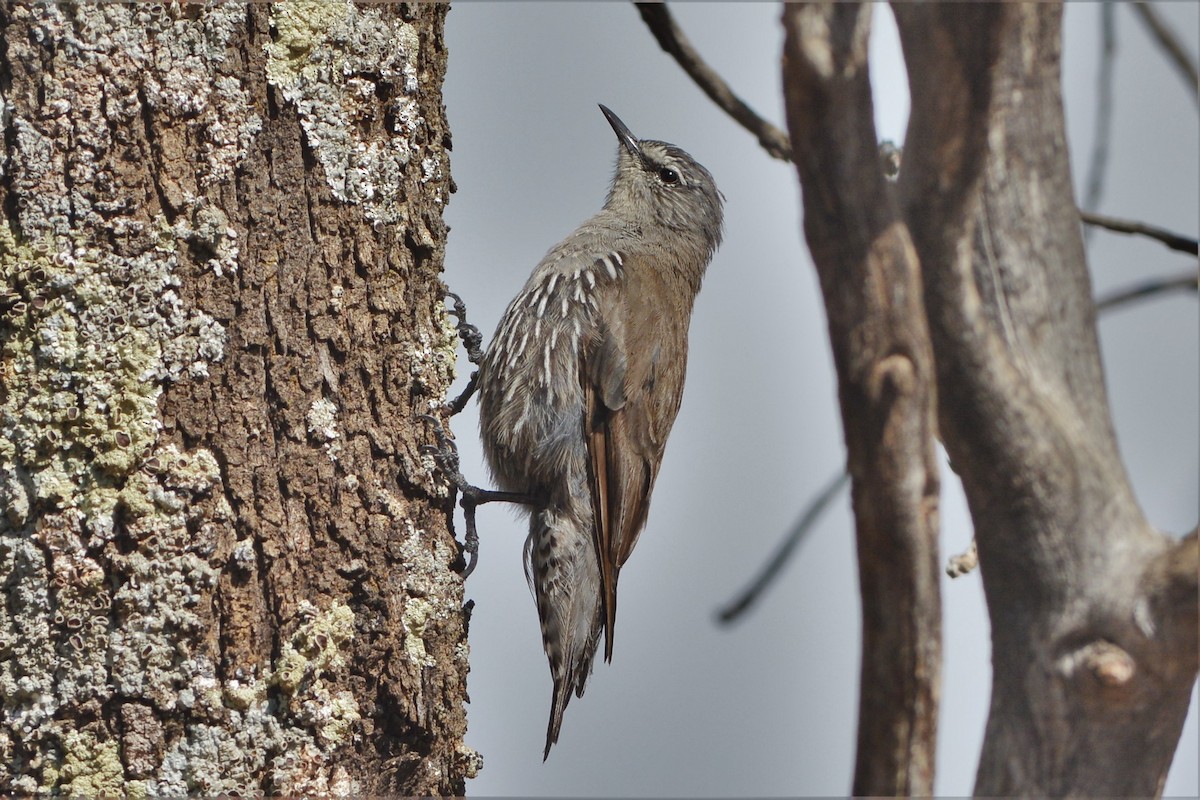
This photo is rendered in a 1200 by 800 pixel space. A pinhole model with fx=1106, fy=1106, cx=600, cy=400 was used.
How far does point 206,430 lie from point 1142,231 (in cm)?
197

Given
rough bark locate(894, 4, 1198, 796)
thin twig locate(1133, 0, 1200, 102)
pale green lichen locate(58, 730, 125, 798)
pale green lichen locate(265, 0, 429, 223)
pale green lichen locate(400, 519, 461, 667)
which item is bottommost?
pale green lichen locate(58, 730, 125, 798)

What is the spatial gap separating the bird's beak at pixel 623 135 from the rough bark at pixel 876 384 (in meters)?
2.92

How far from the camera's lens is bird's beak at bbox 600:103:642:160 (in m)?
4.03

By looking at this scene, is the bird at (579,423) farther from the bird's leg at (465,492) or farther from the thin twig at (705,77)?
the thin twig at (705,77)

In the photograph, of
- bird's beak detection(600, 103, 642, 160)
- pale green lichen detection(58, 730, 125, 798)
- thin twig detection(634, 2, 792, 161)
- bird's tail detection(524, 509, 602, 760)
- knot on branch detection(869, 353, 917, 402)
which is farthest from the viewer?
bird's beak detection(600, 103, 642, 160)

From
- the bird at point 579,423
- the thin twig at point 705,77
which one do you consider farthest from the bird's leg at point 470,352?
the thin twig at point 705,77

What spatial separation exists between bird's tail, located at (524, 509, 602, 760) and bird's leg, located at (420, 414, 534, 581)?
0.48ft

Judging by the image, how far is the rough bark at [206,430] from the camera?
1.79 metres

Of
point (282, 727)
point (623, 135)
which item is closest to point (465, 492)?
point (282, 727)

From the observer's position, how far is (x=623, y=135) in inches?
160

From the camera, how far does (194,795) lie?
178 cm

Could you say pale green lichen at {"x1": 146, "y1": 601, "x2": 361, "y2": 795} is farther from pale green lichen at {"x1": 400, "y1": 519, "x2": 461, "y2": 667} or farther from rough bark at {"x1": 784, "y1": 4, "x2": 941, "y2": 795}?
rough bark at {"x1": 784, "y1": 4, "x2": 941, "y2": 795}

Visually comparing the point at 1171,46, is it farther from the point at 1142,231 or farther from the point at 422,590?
the point at 422,590

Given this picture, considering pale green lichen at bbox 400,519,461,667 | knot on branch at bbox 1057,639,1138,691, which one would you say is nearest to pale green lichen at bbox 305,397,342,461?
pale green lichen at bbox 400,519,461,667
